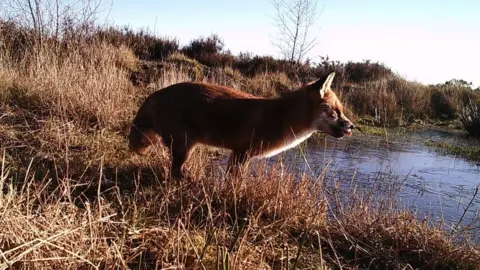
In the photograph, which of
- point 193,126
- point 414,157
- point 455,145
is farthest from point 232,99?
point 455,145

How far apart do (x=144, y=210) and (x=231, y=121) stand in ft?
6.62

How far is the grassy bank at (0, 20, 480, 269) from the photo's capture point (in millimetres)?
2664

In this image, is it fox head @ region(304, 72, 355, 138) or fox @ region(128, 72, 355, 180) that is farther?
fox head @ region(304, 72, 355, 138)

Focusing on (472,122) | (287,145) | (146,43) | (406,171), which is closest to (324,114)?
(287,145)

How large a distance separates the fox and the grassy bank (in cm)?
27

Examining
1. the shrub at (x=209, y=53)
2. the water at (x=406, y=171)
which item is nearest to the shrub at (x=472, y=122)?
the water at (x=406, y=171)

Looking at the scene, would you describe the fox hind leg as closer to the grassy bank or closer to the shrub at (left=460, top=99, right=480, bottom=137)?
the grassy bank

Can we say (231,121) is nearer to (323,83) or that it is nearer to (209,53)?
(323,83)

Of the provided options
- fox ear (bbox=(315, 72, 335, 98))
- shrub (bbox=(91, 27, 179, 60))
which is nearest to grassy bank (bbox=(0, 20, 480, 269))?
fox ear (bbox=(315, 72, 335, 98))

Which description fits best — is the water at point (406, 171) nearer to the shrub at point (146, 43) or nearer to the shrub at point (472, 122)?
the shrub at point (472, 122)

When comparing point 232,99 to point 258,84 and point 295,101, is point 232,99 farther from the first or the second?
point 258,84

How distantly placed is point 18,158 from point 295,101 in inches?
138

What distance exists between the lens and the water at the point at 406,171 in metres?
5.54

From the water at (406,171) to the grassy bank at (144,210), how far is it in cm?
50
